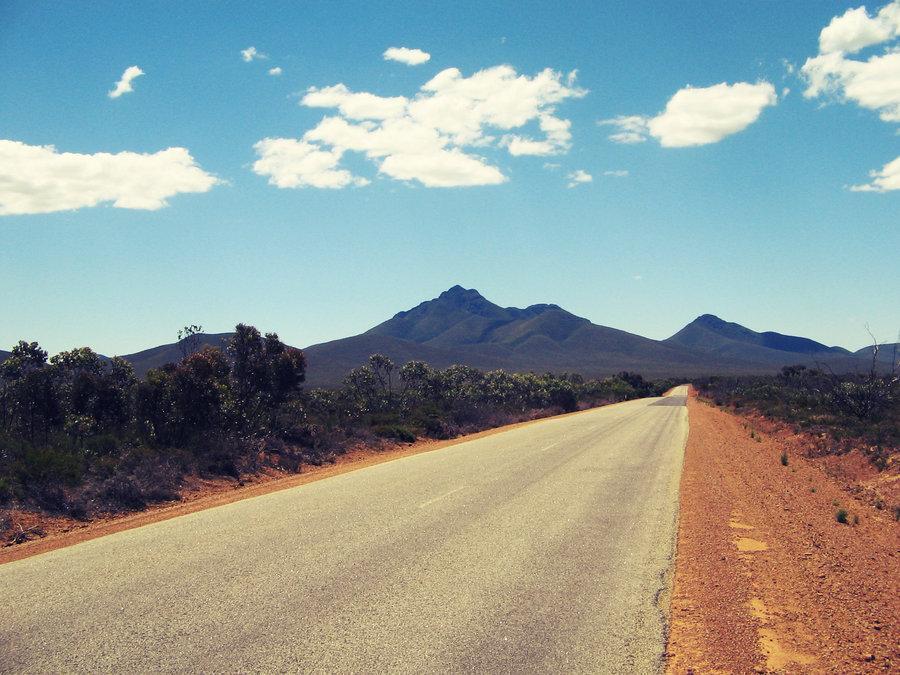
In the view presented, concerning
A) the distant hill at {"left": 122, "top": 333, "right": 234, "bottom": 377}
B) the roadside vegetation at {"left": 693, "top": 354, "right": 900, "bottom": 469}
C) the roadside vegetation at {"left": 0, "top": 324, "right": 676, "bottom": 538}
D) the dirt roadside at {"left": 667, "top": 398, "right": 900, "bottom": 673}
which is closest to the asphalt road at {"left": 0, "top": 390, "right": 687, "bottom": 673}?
the dirt roadside at {"left": 667, "top": 398, "right": 900, "bottom": 673}

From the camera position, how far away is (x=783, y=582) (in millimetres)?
7367

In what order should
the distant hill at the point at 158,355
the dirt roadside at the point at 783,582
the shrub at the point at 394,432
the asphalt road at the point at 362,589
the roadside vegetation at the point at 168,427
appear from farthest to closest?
the distant hill at the point at 158,355
the shrub at the point at 394,432
the roadside vegetation at the point at 168,427
the dirt roadside at the point at 783,582
the asphalt road at the point at 362,589

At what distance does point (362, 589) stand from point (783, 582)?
502 centimetres

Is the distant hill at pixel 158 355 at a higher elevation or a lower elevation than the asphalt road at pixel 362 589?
higher

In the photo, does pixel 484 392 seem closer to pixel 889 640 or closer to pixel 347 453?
pixel 347 453

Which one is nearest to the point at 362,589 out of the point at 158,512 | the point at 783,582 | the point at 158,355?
the point at 783,582

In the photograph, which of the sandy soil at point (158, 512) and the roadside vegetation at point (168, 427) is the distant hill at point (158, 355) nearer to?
the roadside vegetation at point (168, 427)

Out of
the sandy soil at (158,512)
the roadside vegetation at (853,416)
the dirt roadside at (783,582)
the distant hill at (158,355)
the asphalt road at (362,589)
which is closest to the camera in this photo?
the asphalt road at (362,589)

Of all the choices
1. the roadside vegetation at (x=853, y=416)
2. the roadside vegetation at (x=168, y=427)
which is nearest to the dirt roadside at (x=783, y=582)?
the roadside vegetation at (x=853, y=416)

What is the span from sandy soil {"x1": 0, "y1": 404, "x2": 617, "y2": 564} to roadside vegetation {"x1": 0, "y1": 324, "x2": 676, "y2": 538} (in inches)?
14.4

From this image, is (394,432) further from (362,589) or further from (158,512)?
(362,589)

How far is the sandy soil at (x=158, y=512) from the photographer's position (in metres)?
9.64

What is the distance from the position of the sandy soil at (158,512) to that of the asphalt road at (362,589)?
0.95m

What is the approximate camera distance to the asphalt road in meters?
5.07
